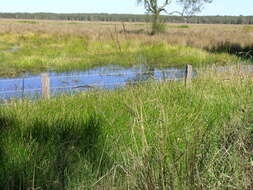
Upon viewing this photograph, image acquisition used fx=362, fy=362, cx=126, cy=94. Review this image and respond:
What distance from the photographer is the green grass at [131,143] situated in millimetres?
2400

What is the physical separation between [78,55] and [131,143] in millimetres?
18563

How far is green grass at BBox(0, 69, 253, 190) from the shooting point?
7.88ft

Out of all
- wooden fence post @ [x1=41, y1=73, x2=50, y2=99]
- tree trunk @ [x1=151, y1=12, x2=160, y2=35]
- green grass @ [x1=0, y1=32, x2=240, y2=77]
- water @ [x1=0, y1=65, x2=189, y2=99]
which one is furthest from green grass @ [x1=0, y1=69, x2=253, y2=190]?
tree trunk @ [x1=151, y1=12, x2=160, y2=35]

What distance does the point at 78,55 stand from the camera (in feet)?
70.6

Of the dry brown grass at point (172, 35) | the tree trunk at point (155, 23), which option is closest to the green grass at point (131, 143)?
the dry brown grass at point (172, 35)

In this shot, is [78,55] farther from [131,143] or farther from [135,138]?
[135,138]

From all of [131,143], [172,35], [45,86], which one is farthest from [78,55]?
[131,143]

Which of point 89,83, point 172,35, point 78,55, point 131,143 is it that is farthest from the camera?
point 172,35

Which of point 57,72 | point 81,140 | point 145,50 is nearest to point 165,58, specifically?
point 145,50

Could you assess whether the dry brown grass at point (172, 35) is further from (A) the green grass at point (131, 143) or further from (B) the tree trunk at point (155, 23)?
(A) the green grass at point (131, 143)

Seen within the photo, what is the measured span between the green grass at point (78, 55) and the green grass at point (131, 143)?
9.74m

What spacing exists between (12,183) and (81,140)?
1.06 metres

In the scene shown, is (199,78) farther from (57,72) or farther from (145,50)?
(145,50)

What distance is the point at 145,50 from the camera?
2367cm
